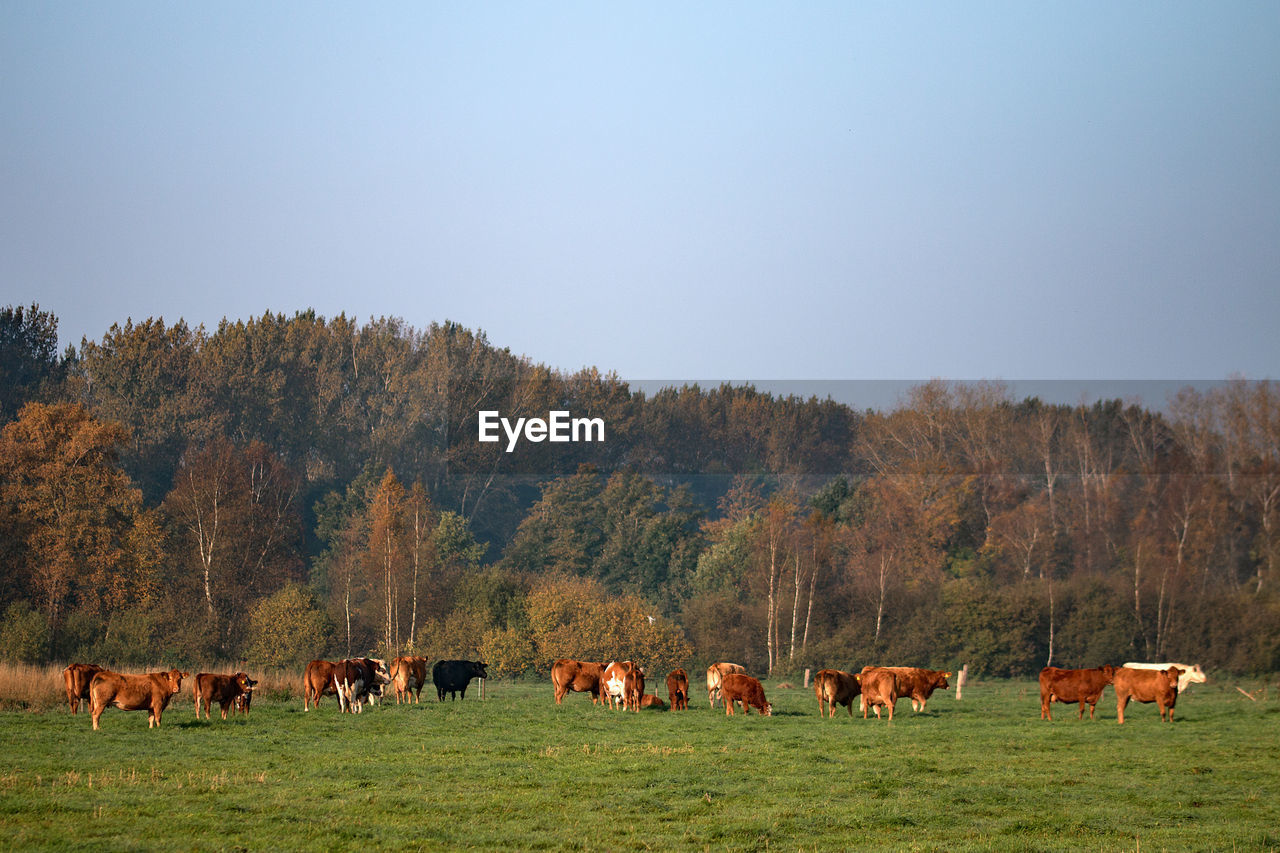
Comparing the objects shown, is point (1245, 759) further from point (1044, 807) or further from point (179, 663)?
point (179, 663)

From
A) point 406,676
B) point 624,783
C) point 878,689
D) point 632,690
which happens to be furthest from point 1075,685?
point 406,676

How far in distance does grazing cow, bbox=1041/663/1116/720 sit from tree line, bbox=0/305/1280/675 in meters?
29.0

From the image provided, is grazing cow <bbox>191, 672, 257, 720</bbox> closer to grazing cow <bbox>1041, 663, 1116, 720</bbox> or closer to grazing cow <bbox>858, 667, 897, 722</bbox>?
grazing cow <bbox>858, 667, 897, 722</bbox>

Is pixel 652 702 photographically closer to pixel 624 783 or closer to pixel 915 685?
pixel 915 685

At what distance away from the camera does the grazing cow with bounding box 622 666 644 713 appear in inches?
1319

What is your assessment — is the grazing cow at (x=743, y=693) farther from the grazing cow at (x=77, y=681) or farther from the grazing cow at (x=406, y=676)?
the grazing cow at (x=77, y=681)

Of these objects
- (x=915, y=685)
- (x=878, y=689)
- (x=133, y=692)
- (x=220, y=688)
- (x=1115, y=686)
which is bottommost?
(x=915, y=685)

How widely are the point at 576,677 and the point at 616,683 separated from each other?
302 cm

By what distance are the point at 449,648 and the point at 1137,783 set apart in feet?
151

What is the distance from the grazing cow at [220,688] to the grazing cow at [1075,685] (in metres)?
20.2

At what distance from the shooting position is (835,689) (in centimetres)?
3231

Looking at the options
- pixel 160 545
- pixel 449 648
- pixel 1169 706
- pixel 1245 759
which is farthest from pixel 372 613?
pixel 1245 759

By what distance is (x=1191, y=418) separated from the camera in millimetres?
69125

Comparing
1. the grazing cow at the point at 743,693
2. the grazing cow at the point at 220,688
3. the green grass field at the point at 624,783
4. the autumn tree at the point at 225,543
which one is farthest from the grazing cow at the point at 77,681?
the autumn tree at the point at 225,543
